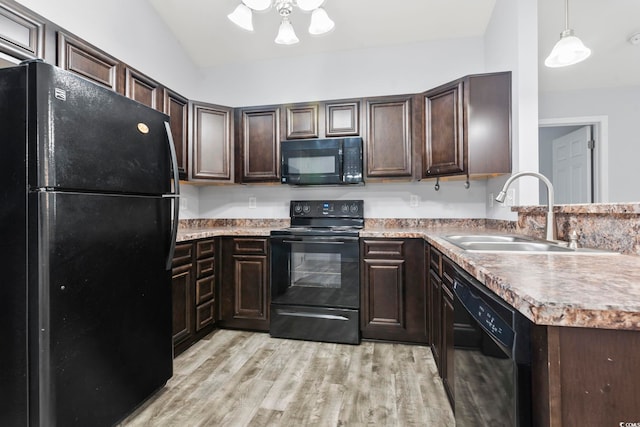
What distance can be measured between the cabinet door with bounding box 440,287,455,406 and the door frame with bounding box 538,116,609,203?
6.70 ft

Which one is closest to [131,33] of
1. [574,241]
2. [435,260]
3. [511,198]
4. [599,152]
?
[435,260]

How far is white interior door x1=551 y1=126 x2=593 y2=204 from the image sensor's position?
111 inches

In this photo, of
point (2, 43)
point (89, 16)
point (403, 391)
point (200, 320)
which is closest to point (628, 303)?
point (403, 391)

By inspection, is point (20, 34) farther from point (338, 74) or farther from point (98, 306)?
point (338, 74)

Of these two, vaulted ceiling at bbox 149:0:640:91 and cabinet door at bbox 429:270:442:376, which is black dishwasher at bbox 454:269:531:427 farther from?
vaulted ceiling at bbox 149:0:640:91

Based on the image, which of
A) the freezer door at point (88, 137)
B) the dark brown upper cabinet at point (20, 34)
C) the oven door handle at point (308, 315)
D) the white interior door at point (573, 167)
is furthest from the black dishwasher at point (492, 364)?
the white interior door at point (573, 167)

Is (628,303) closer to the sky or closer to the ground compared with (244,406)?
closer to the sky

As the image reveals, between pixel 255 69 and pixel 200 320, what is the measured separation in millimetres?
2555

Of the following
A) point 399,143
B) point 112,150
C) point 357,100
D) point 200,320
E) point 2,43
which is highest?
point 357,100

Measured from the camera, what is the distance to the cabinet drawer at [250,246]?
270 cm

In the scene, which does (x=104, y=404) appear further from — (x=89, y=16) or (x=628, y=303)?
(x=89, y=16)

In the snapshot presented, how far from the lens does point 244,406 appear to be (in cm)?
168

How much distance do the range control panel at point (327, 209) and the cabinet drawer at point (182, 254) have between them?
3.54ft

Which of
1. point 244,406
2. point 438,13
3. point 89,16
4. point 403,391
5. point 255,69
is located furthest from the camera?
point 255,69
